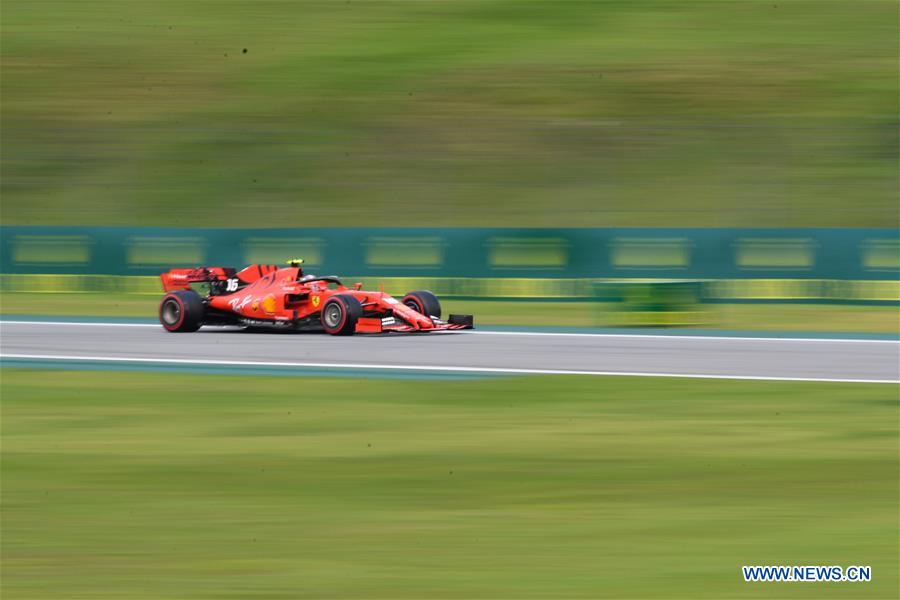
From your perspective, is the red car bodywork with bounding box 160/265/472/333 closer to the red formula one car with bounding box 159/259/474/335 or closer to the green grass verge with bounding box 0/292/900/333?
the red formula one car with bounding box 159/259/474/335

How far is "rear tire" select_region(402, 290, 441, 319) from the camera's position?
18.9 m

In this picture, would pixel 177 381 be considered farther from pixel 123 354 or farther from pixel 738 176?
pixel 738 176

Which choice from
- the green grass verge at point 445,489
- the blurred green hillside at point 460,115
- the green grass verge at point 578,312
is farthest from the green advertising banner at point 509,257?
the green grass verge at point 445,489

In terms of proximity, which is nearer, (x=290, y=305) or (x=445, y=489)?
(x=445, y=489)

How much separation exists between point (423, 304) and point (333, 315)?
129 cm

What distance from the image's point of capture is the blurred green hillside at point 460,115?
32.6 meters

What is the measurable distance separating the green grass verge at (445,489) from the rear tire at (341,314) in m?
4.79

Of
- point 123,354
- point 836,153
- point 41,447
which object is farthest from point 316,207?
point 41,447

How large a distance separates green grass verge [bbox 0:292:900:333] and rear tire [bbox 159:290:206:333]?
3.54 m

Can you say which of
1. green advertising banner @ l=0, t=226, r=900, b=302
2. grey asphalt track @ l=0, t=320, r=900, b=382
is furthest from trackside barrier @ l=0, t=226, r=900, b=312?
grey asphalt track @ l=0, t=320, r=900, b=382

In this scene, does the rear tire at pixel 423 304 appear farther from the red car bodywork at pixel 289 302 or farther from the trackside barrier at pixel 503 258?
the trackside barrier at pixel 503 258

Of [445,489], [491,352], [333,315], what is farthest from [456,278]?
[445,489]

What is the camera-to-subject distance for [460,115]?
36438mm

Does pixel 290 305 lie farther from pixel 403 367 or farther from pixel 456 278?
pixel 456 278
